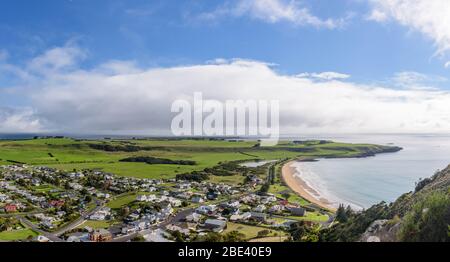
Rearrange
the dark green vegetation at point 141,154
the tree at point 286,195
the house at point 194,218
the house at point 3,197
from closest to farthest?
the house at point 194,218 < the house at point 3,197 < the tree at point 286,195 < the dark green vegetation at point 141,154

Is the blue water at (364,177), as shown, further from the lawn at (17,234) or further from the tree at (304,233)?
the lawn at (17,234)

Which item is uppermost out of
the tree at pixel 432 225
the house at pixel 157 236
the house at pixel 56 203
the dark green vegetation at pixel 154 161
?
the tree at pixel 432 225

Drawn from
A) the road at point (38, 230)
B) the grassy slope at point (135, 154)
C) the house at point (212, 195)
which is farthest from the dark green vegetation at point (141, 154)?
the road at point (38, 230)

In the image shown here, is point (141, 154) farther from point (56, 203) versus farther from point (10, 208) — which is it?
point (10, 208)

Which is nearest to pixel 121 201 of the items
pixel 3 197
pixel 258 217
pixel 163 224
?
pixel 163 224

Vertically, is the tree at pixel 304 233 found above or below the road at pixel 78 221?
above
